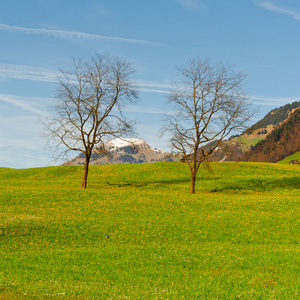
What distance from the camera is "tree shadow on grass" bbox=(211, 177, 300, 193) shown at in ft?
186

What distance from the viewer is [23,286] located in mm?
13602

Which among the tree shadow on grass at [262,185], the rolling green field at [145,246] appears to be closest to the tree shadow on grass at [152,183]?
the tree shadow on grass at [262,185]

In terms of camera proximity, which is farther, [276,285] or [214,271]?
[214,271]

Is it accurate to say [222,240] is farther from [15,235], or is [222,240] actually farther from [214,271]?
[15,235]

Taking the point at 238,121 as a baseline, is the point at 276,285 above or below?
below

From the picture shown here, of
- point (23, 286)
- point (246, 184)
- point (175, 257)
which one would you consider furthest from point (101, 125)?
point (23, 286)

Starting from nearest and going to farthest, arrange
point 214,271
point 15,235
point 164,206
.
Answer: point 214,271, point 15,235, point 164,206

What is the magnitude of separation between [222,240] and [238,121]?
26999mm

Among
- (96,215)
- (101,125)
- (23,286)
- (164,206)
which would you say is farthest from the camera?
(101,125)

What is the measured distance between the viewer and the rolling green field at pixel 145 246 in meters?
13.6

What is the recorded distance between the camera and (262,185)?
58562 mm

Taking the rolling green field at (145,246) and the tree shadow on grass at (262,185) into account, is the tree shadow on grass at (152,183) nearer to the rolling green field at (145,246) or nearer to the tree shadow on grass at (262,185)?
the tree shadow on grass at (262,185)

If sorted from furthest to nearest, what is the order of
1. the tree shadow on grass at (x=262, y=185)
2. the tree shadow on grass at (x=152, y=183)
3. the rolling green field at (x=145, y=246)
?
the tree shadow on grass at (x=152, y=183) → the tree shadow on grass at (x=262, y=185) → the rolling green field at (x=145, y=246)

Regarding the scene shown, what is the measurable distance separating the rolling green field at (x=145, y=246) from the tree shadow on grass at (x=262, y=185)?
16.5 meters
